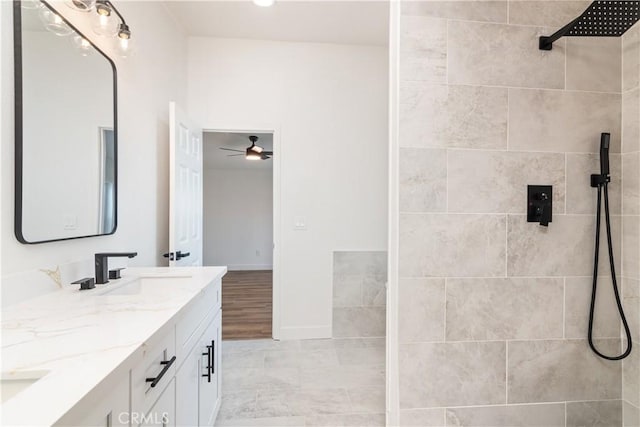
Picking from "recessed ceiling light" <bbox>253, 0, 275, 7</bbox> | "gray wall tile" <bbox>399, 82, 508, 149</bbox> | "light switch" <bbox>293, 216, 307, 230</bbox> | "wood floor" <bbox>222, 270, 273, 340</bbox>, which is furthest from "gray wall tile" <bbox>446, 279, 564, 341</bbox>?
"recessed ceiling light" <bbox>253, 0, 275, 7</bbox>

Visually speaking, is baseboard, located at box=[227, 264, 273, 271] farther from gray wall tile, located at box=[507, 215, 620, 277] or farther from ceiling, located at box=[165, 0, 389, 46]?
gray wall tile, located at box=[507, 215, 620, 277]

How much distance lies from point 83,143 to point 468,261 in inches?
75.4

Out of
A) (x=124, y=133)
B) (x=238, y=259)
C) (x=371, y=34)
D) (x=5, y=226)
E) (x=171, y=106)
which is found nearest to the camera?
(x=5, y=226)

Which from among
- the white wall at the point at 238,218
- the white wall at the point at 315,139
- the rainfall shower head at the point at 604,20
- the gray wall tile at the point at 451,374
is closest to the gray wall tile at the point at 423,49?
the rainfall shower head at the point at 604,20

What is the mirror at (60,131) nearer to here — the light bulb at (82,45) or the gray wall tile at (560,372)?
the light bulb at (82,45)

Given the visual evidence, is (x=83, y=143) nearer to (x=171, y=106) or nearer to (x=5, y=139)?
(x=5, y=139)

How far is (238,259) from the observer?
22.5ft

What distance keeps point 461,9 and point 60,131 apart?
1830 mm

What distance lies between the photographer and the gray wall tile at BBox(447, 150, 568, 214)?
4.37 feet

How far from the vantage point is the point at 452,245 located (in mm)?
1337

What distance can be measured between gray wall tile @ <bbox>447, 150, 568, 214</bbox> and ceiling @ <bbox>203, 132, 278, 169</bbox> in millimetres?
3190

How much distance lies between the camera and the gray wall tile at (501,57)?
4.33 feet

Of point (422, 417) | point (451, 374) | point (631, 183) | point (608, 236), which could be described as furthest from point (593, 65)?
point (422, 417)

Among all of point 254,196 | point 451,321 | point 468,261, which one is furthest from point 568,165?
point 254,196
